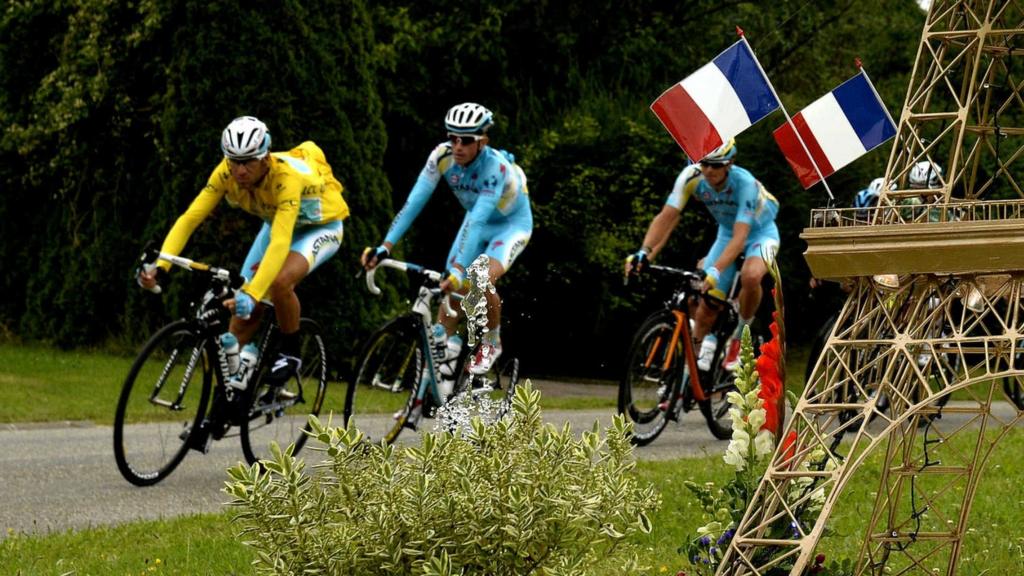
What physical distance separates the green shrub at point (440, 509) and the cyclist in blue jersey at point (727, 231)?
21.9ft

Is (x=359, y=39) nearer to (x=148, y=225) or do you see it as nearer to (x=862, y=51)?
(x=148, y=225)

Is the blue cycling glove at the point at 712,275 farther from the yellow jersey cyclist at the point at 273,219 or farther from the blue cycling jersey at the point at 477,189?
the yellow jersey cyclist at the point at 273,219

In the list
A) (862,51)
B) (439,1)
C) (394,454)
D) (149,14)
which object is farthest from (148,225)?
(862,51)

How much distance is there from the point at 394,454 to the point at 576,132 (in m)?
15.2

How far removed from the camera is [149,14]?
16438mm

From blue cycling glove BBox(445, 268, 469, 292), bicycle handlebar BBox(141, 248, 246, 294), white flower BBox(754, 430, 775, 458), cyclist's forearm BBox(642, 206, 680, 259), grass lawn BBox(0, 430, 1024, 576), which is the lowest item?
grass lawn BBox(0, 430, 1024, 576)

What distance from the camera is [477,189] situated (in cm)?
970

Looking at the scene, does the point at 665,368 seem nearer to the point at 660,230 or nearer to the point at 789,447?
the point at 660,230

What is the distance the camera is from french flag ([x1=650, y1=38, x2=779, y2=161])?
4.45m

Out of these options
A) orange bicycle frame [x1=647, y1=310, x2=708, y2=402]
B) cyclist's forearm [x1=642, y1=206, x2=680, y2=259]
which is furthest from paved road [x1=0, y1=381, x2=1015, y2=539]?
cyclist's forearm [x1=642, y1=206, x2=680, y2=259]

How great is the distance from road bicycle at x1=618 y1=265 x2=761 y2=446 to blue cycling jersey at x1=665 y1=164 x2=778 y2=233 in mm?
586

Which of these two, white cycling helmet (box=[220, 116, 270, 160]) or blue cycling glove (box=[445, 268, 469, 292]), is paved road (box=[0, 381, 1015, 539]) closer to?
blue cycling glove (box=[445, 268, 469, 292])

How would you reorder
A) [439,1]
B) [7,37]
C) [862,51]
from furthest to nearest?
1. [862,51]
2. [439,1]
3. [7,37]

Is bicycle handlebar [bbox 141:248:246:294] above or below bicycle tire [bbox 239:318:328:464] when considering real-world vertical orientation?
above
